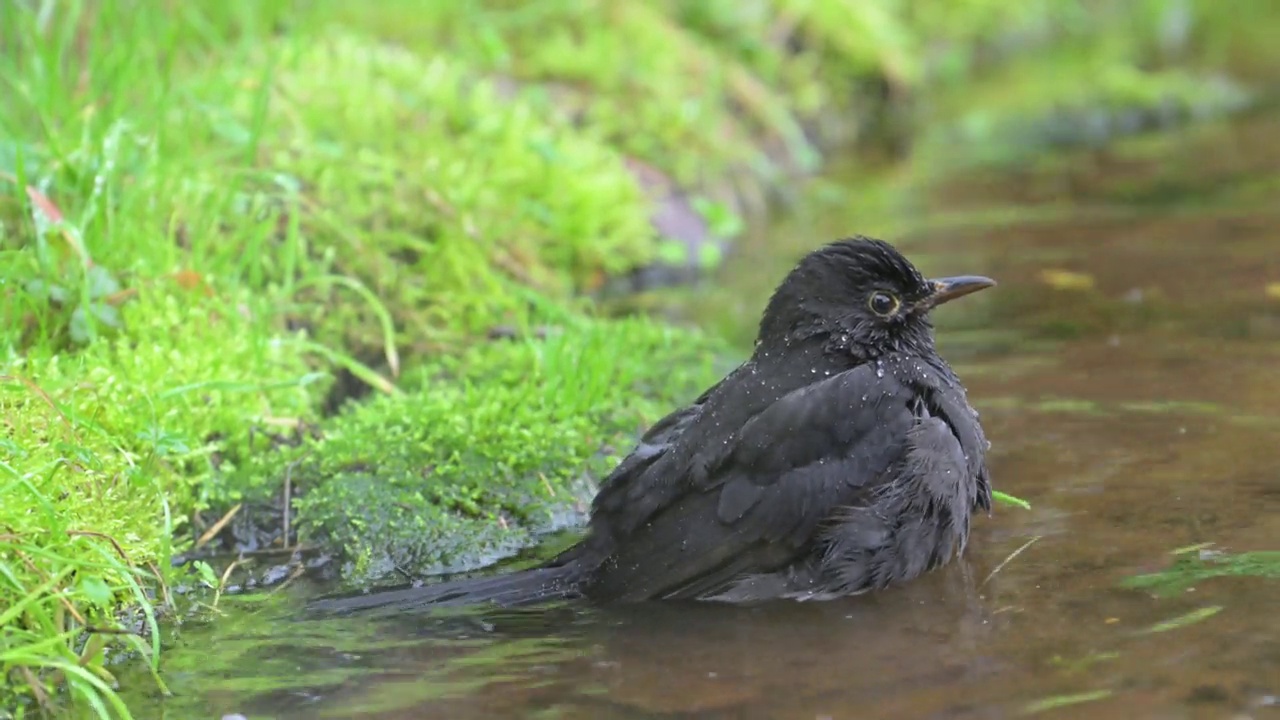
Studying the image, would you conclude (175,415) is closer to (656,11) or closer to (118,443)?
(118,443)

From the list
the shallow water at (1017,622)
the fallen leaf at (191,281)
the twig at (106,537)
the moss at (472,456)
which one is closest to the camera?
the shallow water at (1017,622)

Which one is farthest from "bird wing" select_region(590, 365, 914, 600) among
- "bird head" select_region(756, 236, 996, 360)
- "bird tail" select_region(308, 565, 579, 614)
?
"bird head" select_region(756, 236, 996, 360)

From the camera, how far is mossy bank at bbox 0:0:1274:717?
4164 mm

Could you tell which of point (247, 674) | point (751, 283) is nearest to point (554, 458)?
point (247, 674)

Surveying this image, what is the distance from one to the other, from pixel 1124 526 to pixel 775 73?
20.9 ft

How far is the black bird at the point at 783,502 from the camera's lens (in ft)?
13.6

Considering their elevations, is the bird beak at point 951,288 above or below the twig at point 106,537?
above

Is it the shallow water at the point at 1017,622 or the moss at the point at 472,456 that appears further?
the moss at the point at 472,456

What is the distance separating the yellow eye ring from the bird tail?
112cm

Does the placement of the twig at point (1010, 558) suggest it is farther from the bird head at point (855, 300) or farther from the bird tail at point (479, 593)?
the bird tail at point (479, 593)

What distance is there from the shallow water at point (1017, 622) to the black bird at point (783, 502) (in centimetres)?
9

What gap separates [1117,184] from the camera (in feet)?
29.7

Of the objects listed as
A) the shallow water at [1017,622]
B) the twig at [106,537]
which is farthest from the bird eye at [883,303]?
the twig at [106,537]

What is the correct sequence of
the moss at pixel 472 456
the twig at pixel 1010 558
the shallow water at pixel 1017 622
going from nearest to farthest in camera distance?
1. the shallow water at pixel 1017 622
2. the twig at pixel 1010 558
3. the moss at pixel 472 456
